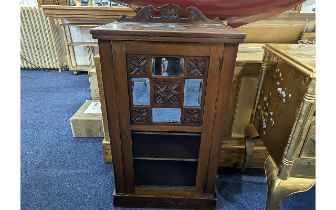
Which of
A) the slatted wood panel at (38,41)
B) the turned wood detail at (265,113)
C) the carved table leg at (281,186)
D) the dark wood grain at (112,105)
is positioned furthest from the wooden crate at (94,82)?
the slatted wood panel at (38,41)

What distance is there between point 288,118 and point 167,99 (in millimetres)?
373

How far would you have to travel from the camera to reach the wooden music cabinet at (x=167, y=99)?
0.60 meters

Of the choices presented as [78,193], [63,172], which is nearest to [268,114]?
[78,193]

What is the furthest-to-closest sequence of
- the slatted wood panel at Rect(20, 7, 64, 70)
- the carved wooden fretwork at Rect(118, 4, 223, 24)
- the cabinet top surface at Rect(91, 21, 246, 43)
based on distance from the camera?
the slatted wood panel at Rect(20, 7, 64, 70), the carved wooden fretwork at Rect(118, 4, 223, 24), the cabinet top surface at Rect(91, 21, 246, 43)

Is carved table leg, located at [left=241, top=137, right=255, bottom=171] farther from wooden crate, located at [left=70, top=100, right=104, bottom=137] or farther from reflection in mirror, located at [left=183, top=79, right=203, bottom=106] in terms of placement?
wooden crate, located at [left=70, top=100, right=104, bottom=137]

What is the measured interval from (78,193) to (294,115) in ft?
2.94

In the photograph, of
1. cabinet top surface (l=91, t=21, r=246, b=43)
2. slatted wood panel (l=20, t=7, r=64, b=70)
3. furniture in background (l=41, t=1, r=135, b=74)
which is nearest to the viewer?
cabinet top surface (l=91, t=21, r=246, b=43)

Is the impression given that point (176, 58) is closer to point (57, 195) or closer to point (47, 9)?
point (57, 195)

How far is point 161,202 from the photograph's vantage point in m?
0.91

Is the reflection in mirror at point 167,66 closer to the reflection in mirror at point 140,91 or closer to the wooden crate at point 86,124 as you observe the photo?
the reflection in mirror at point 140,91

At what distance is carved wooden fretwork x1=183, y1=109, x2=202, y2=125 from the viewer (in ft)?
2.32

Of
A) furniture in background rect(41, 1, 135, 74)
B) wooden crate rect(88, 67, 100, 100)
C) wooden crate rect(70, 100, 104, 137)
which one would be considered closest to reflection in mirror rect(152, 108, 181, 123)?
wooden crate rect(70, 100, 104, 137)

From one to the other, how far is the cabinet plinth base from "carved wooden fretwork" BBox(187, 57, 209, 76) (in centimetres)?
52

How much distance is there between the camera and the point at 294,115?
658 mm
